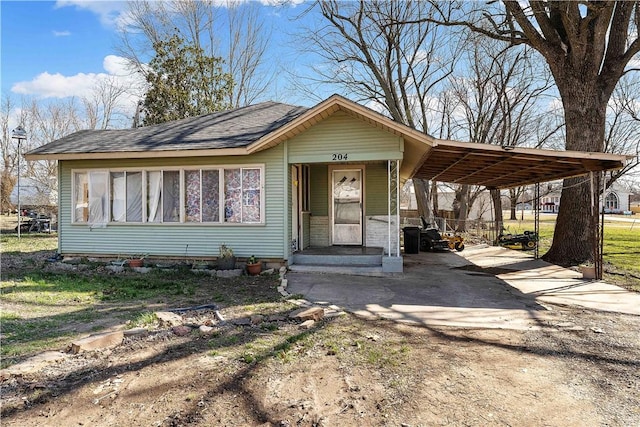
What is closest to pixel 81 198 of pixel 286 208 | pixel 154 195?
pixel 154 195

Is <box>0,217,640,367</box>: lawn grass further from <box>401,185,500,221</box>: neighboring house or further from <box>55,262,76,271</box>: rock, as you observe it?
<box>401,185,500,221</box>: neighboring house

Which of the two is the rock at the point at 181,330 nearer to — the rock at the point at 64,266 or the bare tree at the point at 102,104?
the rock at the point at 64,266

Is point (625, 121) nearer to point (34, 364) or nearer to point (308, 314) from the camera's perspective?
point (308, 314)

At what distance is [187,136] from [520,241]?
540 inches

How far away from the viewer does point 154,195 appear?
984 cm

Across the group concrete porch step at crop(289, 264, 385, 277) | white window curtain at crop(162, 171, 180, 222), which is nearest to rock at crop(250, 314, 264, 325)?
concrete porch step at crop(289, 264, 385, 277)

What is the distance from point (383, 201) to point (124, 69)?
2348 centimetres

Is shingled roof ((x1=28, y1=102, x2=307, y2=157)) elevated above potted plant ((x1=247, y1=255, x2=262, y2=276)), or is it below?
above

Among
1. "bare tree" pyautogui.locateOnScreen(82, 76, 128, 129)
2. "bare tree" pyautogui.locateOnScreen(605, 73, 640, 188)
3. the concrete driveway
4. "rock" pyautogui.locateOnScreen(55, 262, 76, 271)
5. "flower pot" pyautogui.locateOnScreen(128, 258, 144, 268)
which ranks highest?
"bare tree" pyautogui.locateOnScreen(82, 76, 128, 129)

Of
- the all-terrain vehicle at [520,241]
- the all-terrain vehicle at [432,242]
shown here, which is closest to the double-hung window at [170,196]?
the all-terrain vehicle at [432,242]

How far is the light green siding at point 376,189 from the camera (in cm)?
1045

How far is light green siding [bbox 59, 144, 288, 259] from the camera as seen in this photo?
912 cm

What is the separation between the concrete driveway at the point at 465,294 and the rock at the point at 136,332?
106 inches

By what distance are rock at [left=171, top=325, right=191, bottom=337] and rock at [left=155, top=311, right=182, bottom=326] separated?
209mm
